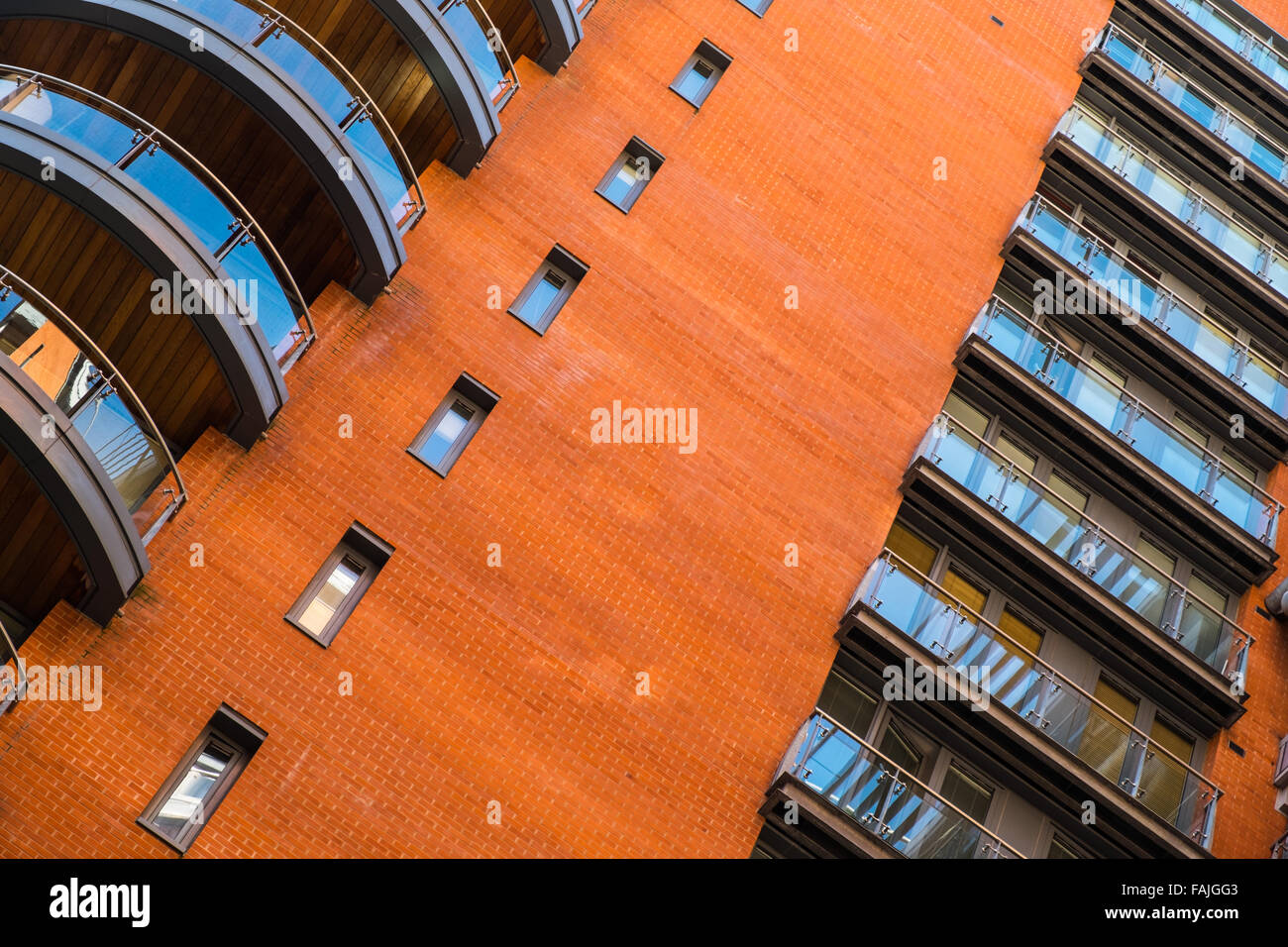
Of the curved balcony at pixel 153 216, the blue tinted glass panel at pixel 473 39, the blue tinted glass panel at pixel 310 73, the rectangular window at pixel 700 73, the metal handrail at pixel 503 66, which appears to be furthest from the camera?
the rectangular window at pixel 700 73

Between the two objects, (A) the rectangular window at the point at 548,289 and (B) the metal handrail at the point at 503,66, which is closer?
(A) the rectangular window at the point at 548,289

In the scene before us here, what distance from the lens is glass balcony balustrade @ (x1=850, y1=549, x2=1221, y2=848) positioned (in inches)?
624

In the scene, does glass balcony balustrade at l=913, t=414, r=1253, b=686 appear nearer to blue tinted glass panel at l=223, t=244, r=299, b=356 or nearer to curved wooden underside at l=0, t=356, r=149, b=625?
blue tinted glass panel at l=223, t=244, r=299, b=356

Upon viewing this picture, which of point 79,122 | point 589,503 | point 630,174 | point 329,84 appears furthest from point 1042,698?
point 79,122

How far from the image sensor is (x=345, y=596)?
44.5ft

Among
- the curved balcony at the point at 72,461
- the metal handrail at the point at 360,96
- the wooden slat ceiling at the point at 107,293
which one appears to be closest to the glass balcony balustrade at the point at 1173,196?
the metal handrail at the point at 360,96

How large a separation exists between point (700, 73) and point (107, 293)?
1061 centimetres

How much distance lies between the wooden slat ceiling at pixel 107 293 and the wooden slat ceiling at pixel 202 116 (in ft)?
8.26

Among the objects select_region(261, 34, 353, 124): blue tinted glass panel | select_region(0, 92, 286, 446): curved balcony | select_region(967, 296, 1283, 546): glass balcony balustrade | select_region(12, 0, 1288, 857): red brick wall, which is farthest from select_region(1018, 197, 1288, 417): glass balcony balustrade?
select_region(0, 92, 286, 446): curved balcony

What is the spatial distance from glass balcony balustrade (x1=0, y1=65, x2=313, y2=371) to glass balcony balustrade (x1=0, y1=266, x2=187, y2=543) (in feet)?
4.75

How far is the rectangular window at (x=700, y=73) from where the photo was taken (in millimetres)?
19078

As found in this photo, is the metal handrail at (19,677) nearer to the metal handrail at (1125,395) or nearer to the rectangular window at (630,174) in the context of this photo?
the rectangular window at (630,174)

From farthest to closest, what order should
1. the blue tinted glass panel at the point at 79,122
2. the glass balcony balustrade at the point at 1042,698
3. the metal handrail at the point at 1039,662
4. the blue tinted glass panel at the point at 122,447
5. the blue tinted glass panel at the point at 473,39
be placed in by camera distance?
1. the blue tinted glass panel at the point at 473,39
2. the metal handrail at the point at 1039,662
3. the glass balcony balustrade at the point at 1042,698
4. the blue tinted glass panel at the point at 79,122
5. the blue tinted glass panel at the point at 122,447
